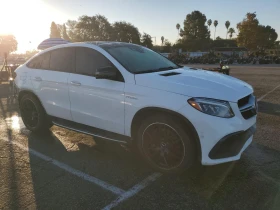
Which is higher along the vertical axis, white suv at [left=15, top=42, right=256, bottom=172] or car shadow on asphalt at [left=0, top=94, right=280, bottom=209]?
white suv at [left=15, top=42, right=256, bottom=172]

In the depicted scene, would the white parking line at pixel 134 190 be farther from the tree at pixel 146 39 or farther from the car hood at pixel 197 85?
the tree at pixel 146 39

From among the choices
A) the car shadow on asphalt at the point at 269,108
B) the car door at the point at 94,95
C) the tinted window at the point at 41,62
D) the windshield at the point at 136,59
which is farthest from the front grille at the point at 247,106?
the car shadow on asphalt at the point at 269,108

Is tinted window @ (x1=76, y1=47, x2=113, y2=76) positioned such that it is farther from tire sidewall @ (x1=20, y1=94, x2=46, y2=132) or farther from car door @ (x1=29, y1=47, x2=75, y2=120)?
tire sidewall @ (x1=20, y1=94, x2=46, y2=132)

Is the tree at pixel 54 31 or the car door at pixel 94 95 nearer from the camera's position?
the car door at pixel 94 95

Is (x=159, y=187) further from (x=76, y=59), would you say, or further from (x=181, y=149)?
(x=76, y=59)

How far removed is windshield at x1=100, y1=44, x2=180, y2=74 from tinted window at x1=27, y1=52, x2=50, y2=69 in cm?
128

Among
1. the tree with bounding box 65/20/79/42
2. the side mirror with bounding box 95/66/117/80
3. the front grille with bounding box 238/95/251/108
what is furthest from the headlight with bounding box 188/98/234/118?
the tree with bounding box 65/20/79/42

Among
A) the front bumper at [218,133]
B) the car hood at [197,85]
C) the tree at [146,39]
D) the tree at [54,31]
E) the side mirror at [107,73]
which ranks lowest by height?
the front bumper at [218,133]

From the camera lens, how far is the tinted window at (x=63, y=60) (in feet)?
14.4

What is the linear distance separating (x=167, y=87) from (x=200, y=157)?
35.9 inches

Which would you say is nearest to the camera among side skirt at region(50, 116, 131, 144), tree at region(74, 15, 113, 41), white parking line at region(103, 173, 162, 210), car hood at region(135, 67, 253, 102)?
white parking line at region(103, 173, 162, 210)

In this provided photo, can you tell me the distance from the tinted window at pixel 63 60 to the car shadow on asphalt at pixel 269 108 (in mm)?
4903

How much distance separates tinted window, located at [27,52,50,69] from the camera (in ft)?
15.9

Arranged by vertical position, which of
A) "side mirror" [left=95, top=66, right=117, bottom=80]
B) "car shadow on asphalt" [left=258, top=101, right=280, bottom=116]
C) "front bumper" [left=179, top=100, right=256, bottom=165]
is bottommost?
"car shadow on asphalt" [left=258, top=101, right=280, bottom=116]
